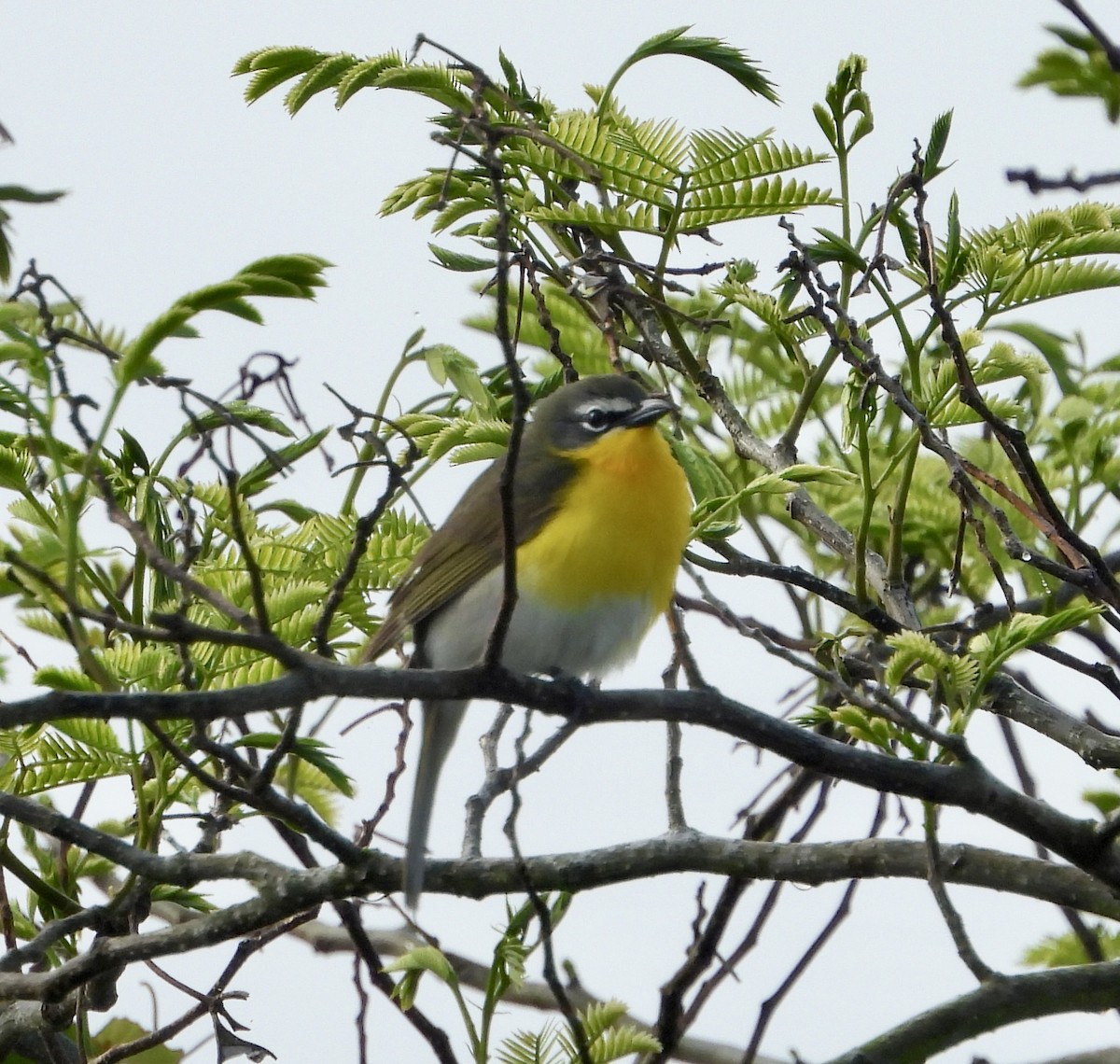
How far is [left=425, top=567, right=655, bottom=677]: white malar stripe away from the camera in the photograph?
→ 477 cm

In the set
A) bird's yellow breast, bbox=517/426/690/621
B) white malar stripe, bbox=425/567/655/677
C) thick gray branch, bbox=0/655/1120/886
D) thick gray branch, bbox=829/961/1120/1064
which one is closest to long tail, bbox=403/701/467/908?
white malar stripe, bbox=425/567/655/677

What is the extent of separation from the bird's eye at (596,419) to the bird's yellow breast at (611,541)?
0.25 m

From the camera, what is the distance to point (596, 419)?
522 centimetres

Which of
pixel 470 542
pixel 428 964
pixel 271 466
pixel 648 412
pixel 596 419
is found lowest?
pixel 428 964

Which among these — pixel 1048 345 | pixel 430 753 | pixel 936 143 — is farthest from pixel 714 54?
pixel 430 753

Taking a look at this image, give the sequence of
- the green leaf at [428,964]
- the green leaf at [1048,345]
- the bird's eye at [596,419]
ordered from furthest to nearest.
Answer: the bird's eye at [596,419]
the green leaf at [1048,345]
the green leaf at [428,964]

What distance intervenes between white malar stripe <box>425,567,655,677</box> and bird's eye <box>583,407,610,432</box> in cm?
65

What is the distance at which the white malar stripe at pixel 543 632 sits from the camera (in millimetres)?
4773

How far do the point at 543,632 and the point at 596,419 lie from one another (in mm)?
826

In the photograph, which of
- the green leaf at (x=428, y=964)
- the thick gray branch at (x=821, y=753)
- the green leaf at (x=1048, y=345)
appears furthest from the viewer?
the green leaf at (x=1048, y=345)

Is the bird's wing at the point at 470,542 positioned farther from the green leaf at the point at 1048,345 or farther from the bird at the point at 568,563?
the green leaf at the point at 1048,345

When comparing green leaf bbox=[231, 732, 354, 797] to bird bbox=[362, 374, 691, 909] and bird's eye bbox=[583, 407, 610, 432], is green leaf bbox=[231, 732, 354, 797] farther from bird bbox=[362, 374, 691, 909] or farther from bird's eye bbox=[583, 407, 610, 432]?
bird's eye bbox=[583, 407, 610, 432]

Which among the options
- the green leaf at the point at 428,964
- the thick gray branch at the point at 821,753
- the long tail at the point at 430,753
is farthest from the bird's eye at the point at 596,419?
the green leaf at the point at 428,964

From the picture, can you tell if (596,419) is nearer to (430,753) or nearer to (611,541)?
(611,541)
